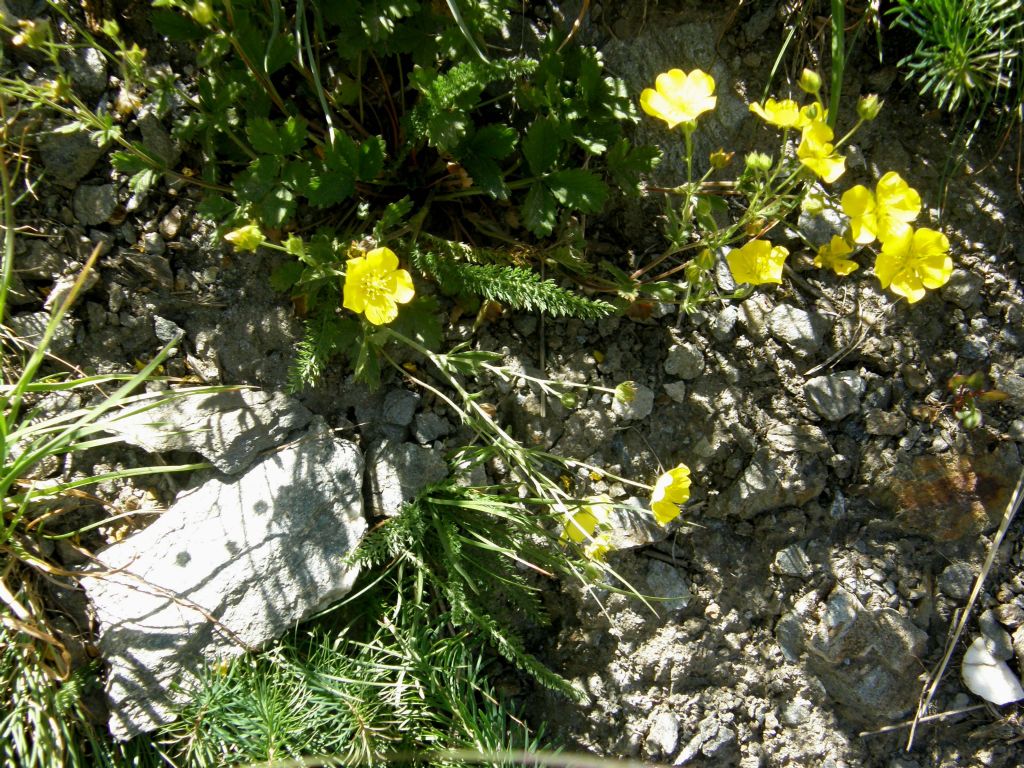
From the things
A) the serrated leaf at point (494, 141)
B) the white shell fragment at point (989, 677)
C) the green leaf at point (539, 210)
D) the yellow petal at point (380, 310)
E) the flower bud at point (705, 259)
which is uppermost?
the serrated leaf at point (494, 141)

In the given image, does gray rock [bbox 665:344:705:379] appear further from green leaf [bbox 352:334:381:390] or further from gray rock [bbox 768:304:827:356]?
green leaf [bbox 352:334:381:390]

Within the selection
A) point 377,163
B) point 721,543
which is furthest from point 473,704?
point 377,163

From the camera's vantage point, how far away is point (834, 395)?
2.53 m

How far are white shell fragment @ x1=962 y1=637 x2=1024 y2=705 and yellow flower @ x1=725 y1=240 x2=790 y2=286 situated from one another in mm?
1450

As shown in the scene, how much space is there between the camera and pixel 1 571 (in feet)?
7.22

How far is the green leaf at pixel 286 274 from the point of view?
88.6 inches

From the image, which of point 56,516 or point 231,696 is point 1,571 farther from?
point 231,696

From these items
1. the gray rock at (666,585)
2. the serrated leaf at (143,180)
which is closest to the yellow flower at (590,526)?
the gray rock at (666,585)

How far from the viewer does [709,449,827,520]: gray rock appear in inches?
99.0

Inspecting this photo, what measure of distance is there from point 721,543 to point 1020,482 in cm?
99

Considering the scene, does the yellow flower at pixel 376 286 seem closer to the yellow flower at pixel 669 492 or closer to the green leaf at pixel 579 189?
the green leaf at pixel 579 189

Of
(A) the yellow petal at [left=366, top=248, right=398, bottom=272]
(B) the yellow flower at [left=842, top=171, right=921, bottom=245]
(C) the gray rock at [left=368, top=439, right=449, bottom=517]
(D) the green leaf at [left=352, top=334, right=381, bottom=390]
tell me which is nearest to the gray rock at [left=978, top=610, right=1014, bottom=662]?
(B) the yellow flower at [left=842, top=171, right=921, bottom=245]

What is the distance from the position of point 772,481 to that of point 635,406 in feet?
1.65

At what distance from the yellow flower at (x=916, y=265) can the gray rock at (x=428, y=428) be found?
1358 millimetres
